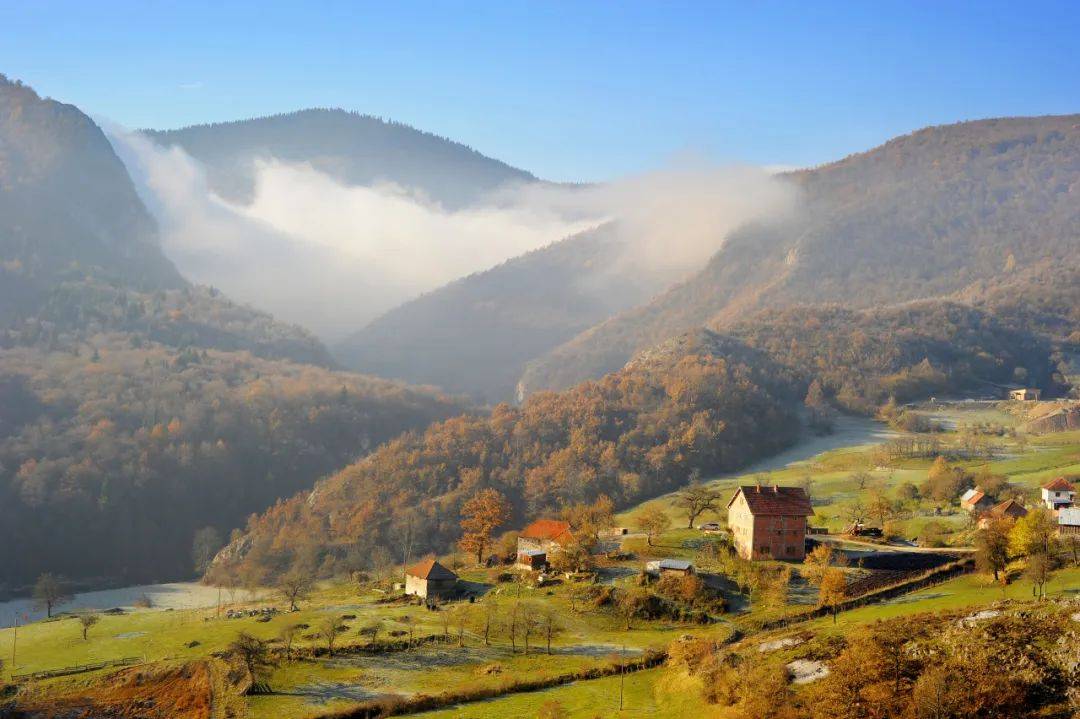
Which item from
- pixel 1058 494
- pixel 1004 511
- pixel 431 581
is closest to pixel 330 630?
pixel 431 581

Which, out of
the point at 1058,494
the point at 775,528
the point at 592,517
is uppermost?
the point at 775,528

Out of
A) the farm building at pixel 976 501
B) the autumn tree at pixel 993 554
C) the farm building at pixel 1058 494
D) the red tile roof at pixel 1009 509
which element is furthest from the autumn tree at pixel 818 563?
the farm building at pixel 1058 494

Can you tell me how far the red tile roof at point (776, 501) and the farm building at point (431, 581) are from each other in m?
22.4

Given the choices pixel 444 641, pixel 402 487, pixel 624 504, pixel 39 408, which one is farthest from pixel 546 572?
pixel 39 408

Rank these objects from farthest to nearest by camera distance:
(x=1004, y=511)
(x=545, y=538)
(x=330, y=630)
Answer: (x=545, y=538) < (x=1004, y=511) < (x=330, y=630)

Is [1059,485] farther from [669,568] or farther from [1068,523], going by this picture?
[669,568]

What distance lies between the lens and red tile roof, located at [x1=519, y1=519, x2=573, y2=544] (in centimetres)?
7800

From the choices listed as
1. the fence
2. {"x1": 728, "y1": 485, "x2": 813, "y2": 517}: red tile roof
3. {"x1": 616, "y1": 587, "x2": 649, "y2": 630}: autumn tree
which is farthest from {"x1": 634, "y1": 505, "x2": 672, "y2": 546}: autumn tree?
the fence

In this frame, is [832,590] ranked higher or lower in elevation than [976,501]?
higher

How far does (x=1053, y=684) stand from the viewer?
113 feet

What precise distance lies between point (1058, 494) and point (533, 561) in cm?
4292

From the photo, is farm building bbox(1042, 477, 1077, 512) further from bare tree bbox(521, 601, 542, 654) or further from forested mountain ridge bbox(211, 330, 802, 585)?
forested mountain ridge bbox(211, 330, 802, 585)

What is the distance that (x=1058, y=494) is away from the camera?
260 ft

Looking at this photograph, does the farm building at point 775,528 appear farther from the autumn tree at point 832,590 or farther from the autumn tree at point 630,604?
the autumn tree at point 832,590
